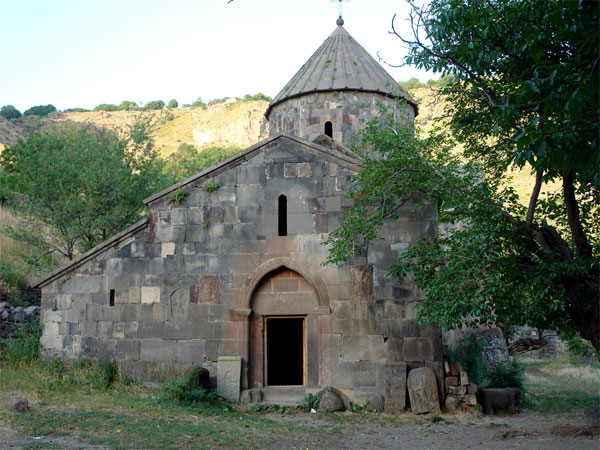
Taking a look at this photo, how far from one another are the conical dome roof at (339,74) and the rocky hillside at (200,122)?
4056 centimetres

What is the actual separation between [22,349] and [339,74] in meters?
9.74

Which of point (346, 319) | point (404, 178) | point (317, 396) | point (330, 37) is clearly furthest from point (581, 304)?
point (330, 37)

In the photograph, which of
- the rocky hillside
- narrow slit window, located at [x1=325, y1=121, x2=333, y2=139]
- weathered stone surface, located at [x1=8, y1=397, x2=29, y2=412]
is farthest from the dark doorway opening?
the rocky hillside

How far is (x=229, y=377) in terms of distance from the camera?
9.84m

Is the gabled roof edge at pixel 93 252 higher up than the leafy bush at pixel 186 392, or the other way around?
the gabled roof edge at pixel 93 252

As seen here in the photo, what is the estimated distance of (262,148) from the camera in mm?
10484

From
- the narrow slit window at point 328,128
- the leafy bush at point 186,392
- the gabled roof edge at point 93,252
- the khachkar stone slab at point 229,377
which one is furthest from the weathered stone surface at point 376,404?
the narrow slit window at point 328,128

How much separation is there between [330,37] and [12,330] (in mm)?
11406

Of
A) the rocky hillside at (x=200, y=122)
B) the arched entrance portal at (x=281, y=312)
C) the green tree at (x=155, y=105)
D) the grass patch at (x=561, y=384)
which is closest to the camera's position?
the arched entrance portal at (x=281, y=312)

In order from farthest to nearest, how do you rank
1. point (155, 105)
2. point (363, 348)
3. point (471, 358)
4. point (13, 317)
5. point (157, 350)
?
point (155, 105), point (471, 358), point (13, 317), point (157, 350), point (363, 348)

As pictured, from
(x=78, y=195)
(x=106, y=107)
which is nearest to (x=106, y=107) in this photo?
(x=106, y=107)

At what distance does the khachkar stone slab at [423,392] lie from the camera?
9.27m

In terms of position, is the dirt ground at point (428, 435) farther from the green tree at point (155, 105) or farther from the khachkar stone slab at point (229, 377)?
the green tree at point (155, 105)

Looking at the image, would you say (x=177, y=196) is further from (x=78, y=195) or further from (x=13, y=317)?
(x=78, y=195)
